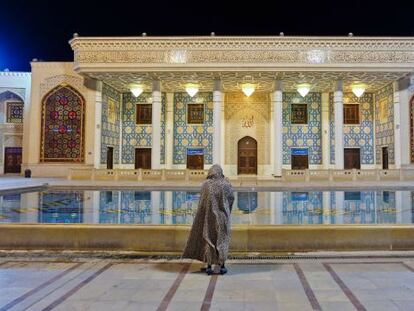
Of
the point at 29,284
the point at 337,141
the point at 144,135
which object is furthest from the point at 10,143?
the point at 29,284

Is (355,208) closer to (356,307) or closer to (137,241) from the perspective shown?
(137,241)

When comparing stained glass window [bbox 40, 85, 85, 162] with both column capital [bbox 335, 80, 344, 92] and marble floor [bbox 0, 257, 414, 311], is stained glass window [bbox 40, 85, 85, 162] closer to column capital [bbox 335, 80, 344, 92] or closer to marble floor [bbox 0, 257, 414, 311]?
column capital [bbox 335, 80, 344, 92]

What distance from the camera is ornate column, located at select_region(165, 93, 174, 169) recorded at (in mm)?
23297

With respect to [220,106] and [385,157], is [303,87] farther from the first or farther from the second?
[385,157]

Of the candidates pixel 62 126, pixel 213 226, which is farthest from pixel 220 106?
pixel 213 226

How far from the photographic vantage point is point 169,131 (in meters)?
23.5

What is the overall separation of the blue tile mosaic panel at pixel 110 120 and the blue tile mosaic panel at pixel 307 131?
384 inches

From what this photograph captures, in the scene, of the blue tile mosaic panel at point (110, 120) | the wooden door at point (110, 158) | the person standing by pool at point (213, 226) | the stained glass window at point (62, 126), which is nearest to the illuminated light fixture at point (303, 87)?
the blue tile mosaic panel at point (110, 120)

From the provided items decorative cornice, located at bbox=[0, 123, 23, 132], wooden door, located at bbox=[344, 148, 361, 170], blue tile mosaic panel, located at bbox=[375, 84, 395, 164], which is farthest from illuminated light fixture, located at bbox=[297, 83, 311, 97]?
decorative cornice, located at bbox=[0, 123, 23, 132]

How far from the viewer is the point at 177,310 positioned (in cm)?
296

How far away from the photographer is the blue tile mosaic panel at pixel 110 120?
69.4 feet

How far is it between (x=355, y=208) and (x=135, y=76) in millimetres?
14079

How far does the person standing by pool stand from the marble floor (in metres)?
0.18

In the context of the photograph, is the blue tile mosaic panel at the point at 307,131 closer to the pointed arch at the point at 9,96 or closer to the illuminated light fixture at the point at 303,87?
the illuminated light fixture at the point at 303,87
